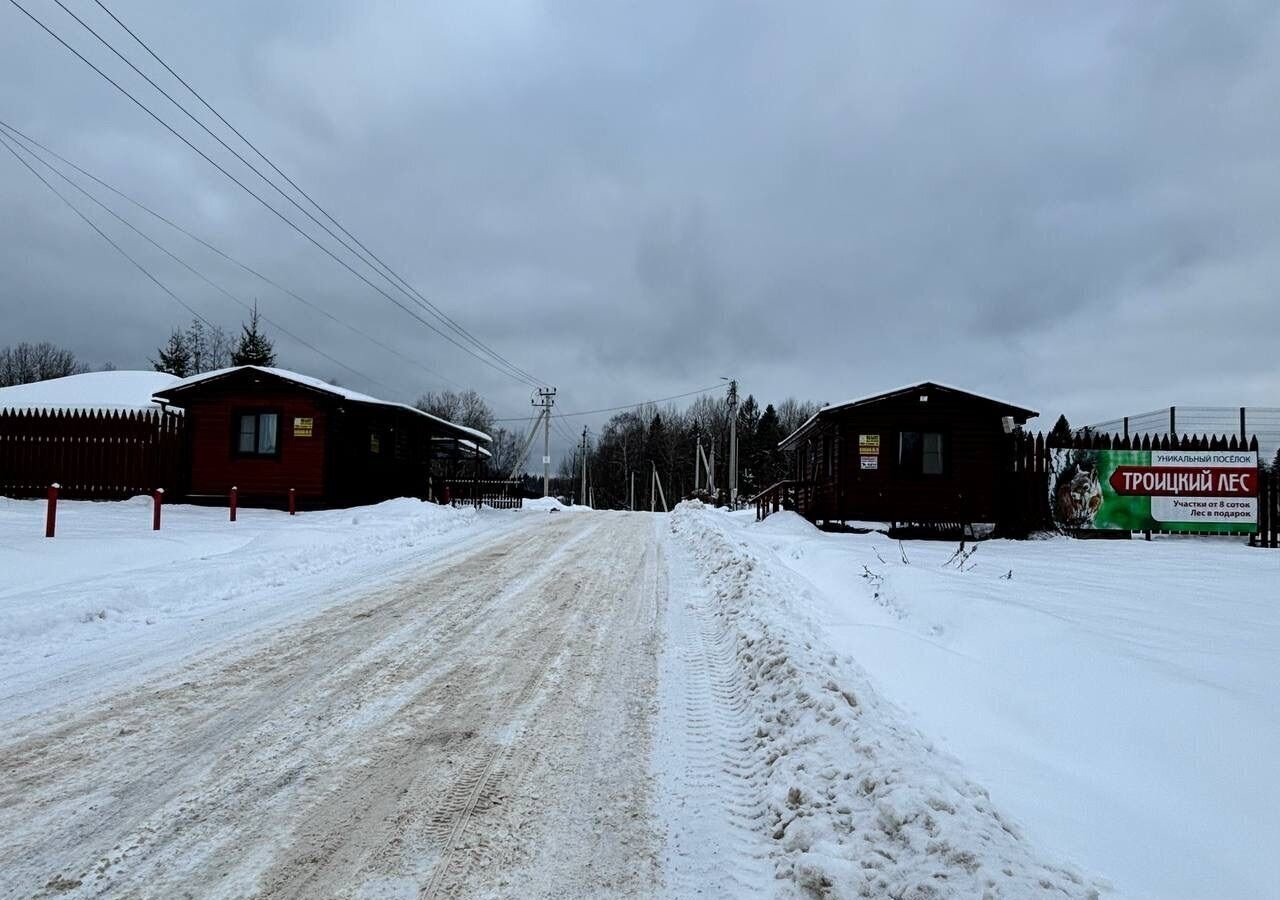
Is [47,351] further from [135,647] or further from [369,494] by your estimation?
[135,647]

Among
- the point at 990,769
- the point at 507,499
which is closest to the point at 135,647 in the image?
the point at 990,769

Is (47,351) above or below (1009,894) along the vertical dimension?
above

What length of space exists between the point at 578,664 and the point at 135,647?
370cm

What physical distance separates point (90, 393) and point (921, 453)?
33.3 m

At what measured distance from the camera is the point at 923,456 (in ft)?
63.7

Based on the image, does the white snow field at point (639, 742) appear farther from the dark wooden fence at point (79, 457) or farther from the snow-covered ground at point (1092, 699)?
the dark wooden fence at point (79, 457)

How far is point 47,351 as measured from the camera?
72.7m

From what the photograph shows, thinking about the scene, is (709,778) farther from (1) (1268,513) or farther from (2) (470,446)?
(2) (470,446)

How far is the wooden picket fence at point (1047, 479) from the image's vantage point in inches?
678

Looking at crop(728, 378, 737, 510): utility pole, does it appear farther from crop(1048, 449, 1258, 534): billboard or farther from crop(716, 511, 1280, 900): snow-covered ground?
crop(716, 511, 1280, 900): snow-covered ground

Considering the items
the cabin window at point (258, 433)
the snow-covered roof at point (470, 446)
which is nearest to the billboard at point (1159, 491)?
the cabin window at point (258, 433)

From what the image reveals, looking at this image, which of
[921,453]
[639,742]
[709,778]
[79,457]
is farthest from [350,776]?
[79,457]

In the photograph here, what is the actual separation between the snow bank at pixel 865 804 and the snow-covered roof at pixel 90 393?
29.5 metres

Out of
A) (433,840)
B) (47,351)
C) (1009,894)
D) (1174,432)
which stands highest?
(47,351)
